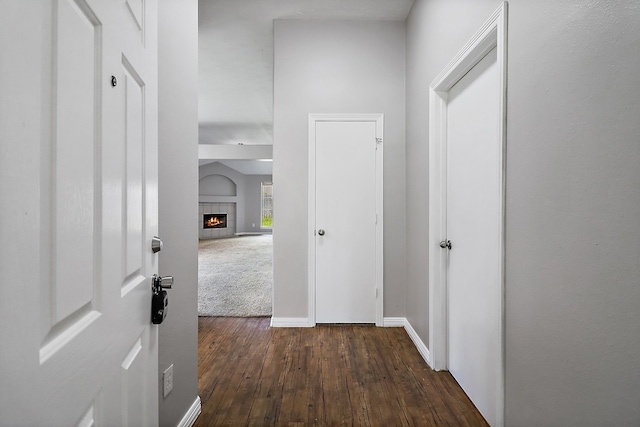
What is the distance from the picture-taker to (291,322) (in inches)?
115

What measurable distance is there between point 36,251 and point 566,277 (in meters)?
1.33

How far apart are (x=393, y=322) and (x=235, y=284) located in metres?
2.46

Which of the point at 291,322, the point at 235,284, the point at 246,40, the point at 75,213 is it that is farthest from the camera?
the point at 235,284

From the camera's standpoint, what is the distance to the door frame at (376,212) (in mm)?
2936

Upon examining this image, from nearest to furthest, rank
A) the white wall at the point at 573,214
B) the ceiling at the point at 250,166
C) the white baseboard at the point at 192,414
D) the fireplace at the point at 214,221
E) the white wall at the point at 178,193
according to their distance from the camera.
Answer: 1. the white wall at the point at 573,214
2. the white wall at the point at 178,193
3. the white baseboard at the point at 192,414
4. the ceiling at the point at 250,166
5. the fireplace at the point at 214,221

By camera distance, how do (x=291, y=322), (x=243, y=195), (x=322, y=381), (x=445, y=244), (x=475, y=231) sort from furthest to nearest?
(x=243, y=195) → (x=291, y=322) → (x=445, y=244) → (x=322, y=381) → (x=475, y=231)

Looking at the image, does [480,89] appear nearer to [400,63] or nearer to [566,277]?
[566,277]

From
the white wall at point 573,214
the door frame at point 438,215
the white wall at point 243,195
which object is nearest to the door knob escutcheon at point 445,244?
the door frame at point 438,215

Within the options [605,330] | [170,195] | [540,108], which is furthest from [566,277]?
[170,195]

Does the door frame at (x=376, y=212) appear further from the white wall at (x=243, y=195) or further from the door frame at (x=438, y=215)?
the white wall at (x=243, y=195)

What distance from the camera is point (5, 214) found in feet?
1.19

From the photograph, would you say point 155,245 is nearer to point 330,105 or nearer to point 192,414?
point 192,414

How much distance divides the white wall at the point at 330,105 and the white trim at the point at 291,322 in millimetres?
45

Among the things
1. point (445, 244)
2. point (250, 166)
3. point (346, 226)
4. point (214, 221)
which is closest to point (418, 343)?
point (445, 244)
